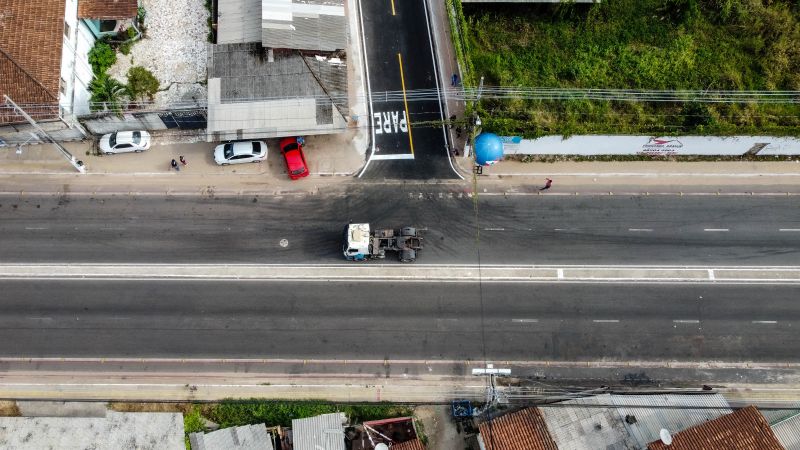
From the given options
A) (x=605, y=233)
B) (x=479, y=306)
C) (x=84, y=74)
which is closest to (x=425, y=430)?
(x=479, y=306)

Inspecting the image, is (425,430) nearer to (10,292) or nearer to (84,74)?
(10,292)

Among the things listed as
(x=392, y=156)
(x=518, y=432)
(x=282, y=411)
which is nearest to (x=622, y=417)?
(x=518, y=432)

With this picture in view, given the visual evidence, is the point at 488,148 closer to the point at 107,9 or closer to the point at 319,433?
the point at 319,433

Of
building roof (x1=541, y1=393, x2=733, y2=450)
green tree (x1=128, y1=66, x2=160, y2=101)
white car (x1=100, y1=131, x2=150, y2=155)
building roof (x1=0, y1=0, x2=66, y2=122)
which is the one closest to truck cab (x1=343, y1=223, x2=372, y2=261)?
building roof (x1=541, y1=393, x2=733, y2=450)

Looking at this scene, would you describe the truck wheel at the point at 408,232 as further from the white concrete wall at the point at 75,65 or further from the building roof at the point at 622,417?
the white concrete wall at the point at 75,65

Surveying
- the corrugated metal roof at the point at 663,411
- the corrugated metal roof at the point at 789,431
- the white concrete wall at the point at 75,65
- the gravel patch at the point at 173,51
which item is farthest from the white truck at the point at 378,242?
the corrugated metal roof at the point at 789,431
